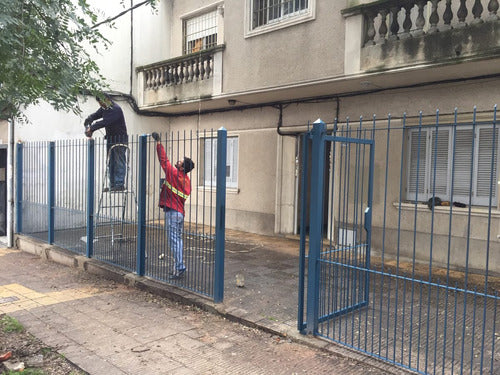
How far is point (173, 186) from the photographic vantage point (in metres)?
6.02

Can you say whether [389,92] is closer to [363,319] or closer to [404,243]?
[404,243]

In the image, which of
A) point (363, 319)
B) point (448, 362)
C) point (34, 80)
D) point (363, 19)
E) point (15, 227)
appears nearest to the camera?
point (34, 80)

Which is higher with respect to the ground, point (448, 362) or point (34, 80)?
point (34, 80)

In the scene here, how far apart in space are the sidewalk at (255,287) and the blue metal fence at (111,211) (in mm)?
193

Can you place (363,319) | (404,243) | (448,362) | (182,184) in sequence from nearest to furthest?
(448,362)
(363,319)
(182,184)
(404,243)

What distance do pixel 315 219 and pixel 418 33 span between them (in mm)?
4040

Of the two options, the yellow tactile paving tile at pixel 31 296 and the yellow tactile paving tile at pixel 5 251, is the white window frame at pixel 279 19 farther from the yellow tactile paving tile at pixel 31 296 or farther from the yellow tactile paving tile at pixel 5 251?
the yellow tactile paving tile at pixel 5 251

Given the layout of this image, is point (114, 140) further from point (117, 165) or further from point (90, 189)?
point (90, 189)

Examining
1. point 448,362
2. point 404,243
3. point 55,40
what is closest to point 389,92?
point 404,243

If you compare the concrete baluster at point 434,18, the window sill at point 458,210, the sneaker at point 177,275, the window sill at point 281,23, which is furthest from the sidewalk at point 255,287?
the window sill at point 281,23

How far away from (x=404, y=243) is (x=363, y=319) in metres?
3.51

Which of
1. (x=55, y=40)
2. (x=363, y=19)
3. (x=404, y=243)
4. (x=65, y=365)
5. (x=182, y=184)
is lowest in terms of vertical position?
(x=65, y=365)

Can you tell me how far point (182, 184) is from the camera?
19.8 feet

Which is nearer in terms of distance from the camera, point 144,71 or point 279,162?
point 279,162
